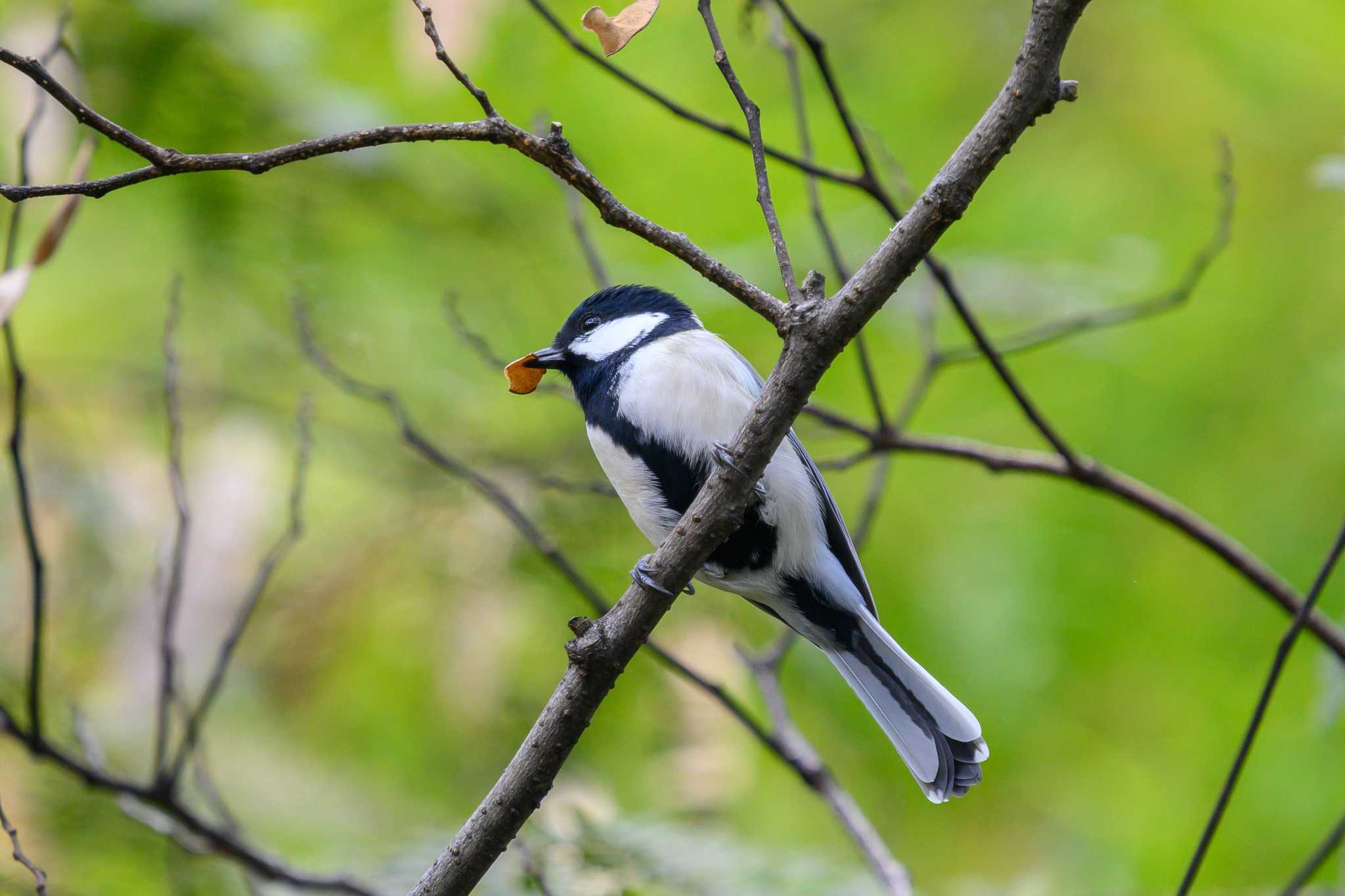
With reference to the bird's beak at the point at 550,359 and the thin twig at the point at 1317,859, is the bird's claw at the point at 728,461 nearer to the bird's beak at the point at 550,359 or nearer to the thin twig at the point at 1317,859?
the bird's beak at the point at 550,359

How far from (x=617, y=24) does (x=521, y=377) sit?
3.41ft

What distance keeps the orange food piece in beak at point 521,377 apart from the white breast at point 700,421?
0.72ft

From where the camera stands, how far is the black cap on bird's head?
2.79 m

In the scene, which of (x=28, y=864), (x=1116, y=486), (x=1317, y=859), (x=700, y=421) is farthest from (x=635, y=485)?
(x=1317, y=859)

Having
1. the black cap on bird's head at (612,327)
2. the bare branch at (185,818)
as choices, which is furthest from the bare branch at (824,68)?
the bare branch at (185,818)

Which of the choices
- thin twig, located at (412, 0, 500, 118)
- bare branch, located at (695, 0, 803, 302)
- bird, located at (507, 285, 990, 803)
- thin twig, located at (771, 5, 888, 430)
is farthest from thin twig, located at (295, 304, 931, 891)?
thin twig, located at (412, 0, 500, 118)

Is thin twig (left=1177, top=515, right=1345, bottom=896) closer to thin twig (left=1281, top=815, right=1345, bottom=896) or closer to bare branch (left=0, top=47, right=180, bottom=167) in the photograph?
thin twig (left=1281, top=815, right=1345, bottom=896)

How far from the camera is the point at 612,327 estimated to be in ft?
9.58

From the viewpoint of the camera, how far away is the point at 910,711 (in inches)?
104

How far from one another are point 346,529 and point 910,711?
2.58 metres

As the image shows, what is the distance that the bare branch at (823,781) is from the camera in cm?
268

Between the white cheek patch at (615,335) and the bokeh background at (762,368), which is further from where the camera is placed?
the bokeh background at (762,368)

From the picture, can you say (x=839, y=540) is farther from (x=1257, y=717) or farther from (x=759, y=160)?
(x=759, y=160)

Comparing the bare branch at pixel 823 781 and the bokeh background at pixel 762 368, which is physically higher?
the bokeh background at pixel 762 368
